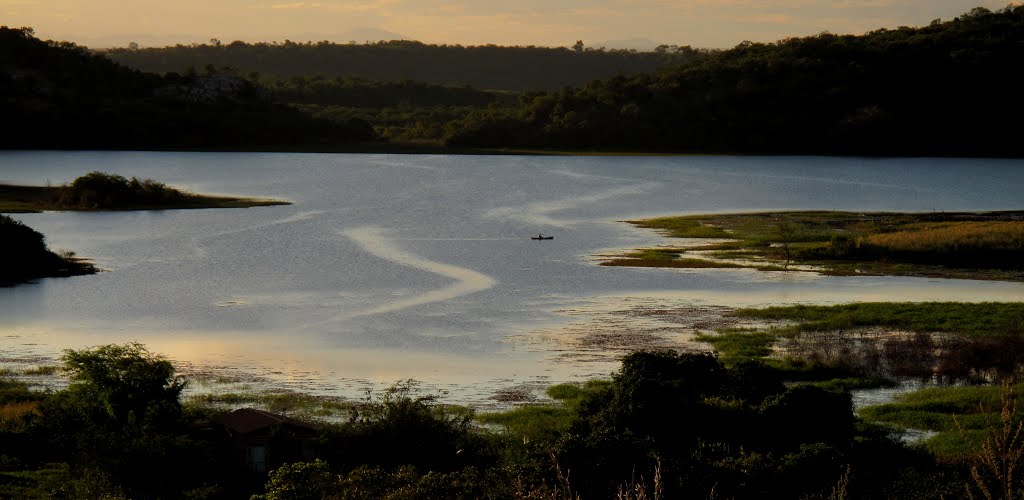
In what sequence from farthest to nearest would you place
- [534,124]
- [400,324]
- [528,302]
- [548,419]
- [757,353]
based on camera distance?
[534,124], [528,302], [400,324], [757,353], [548,419]

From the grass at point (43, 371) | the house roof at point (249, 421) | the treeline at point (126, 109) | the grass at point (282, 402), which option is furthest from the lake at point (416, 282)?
the treeline at point (126, 109)

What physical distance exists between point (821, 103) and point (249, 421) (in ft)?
383

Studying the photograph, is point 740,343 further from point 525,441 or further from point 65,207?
point 65,207

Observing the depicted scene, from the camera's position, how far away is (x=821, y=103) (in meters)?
134

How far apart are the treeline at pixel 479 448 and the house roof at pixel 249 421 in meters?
0.20

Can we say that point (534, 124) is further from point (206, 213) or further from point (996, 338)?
point (996, 338)

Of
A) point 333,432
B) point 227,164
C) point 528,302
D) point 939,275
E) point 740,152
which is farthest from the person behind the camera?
point 740,152

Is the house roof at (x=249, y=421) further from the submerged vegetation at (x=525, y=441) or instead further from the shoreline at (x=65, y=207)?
the shoreline at (x=65, y=207)

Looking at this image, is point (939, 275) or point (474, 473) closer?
point (474, 473)

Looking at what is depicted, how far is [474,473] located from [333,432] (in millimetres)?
4383

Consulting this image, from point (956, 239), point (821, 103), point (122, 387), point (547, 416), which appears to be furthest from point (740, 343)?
point (821, 103)

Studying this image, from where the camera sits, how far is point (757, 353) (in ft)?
113

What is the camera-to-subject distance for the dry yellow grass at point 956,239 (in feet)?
184

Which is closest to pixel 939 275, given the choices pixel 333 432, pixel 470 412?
pixel 470 412
